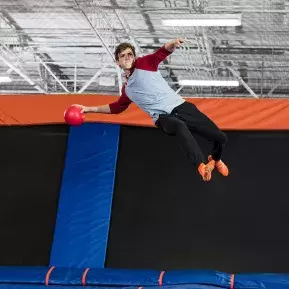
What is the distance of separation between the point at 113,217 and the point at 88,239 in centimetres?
32

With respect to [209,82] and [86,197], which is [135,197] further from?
[209,82]

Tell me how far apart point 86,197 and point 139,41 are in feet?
14.3

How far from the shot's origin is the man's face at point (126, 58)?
11.7 ft

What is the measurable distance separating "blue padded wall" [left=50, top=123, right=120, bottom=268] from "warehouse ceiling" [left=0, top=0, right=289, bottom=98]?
2.57 meters

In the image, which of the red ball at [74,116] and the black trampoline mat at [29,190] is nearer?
the red ball at [74,116]

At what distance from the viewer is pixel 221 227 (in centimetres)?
466

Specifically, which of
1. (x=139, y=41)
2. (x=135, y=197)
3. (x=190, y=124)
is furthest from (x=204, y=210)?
(x=139, y=41)

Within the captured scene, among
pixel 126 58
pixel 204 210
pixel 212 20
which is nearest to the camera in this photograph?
pixel 126 58

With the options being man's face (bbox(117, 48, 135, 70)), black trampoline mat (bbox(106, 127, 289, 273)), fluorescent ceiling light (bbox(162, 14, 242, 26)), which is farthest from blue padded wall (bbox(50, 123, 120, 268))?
fluorescent ceiling light (bbox(162, 14, 242, 26))

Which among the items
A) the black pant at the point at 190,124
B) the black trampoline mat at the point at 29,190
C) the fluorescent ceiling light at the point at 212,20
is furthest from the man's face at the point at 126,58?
the fluorescent ceiling light at the point at 212,20

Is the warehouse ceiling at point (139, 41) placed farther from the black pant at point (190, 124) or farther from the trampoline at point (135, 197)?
the black pant at point (190, 124)

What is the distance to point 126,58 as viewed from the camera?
3.58 m

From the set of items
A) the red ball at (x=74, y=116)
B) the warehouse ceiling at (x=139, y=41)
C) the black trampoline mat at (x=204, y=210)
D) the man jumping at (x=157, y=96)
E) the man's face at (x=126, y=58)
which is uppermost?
the warehouse ceiling at (x=139, y=41)

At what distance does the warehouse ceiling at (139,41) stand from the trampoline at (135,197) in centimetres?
238
